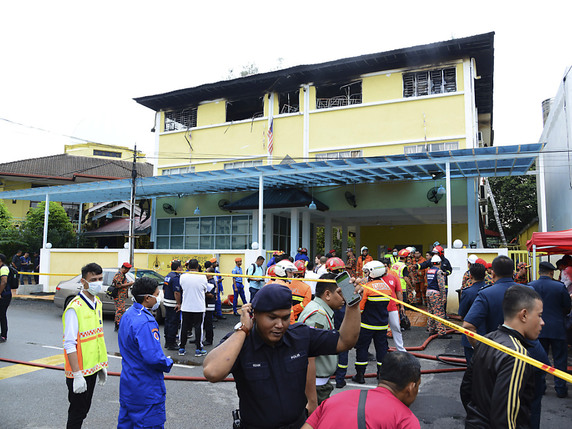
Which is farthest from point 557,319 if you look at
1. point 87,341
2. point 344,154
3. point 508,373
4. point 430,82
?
point 430,82

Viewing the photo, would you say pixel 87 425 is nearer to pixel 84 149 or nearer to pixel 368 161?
pixel 368 161

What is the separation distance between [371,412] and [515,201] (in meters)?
31.6

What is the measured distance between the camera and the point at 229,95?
1972cm

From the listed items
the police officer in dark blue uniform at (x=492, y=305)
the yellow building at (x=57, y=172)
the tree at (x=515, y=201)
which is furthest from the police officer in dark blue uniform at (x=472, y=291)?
the tree at (x=515, y=201)

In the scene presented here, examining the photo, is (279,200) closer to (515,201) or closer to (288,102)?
(288,102)

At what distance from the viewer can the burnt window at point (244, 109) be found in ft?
65.4

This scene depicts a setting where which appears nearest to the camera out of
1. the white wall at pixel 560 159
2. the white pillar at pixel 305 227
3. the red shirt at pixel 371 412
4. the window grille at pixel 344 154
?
the red shirt at pixel 371 412

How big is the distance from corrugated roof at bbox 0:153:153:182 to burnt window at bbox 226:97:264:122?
11346 mm

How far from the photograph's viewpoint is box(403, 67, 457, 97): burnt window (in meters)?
15.6

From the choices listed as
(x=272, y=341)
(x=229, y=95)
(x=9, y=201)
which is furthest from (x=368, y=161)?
(x=9, y=201)

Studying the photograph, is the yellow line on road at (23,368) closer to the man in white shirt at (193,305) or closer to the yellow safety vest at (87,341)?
the man in white shirt at (193,305)

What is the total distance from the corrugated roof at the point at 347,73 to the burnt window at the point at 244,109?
56 centimetres

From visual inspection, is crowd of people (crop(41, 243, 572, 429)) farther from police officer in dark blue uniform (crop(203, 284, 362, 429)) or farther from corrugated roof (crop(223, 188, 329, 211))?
corrugated roof (crop(223, 188, 329, 211))

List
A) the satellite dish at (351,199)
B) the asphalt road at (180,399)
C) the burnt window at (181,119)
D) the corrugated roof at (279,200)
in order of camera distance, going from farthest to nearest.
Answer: the burnt window at (181,119)
the satellite dish at (351,199)
the corrugated roof at (279,200)
the asphalt road at (180,399)
